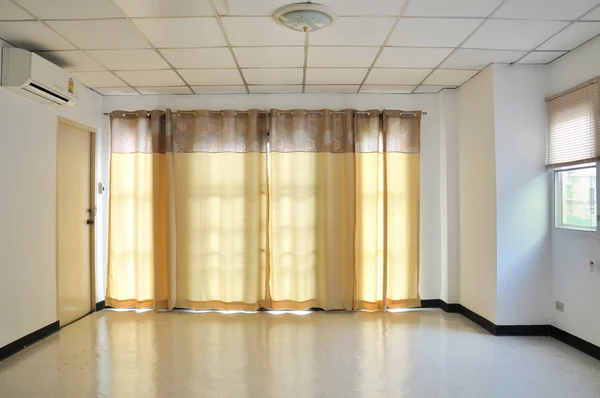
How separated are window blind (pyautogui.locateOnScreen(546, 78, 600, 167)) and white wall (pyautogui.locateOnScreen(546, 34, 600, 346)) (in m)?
0.12

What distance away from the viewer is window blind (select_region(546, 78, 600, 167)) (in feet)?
11.8

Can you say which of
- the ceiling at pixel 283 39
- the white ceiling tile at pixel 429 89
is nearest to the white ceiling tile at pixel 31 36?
the ceiling at pixel 283 39

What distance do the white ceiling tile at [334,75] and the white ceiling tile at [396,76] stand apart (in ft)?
0.39

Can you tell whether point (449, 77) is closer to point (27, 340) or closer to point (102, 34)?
point (102, 34)

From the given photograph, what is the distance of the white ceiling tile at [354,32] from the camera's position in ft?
10.6

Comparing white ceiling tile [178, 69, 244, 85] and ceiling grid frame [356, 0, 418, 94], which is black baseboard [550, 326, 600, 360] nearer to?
ceiling grid frame [356, 0, 418, 94]

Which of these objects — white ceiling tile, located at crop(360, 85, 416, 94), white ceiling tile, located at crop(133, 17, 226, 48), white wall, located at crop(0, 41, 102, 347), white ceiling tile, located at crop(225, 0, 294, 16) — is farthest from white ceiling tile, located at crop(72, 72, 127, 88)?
white ceiling tile, located at crop(360, 85, 416, 94)

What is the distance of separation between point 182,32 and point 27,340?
298 centimetres

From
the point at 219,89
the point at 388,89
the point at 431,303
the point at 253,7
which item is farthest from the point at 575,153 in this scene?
the point at 219,89

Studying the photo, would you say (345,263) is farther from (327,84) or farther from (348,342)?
(327,84)

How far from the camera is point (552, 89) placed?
4.19 m

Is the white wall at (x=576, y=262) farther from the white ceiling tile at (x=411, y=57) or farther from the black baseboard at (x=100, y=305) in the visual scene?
the black baseboard at (x=100, y=305)

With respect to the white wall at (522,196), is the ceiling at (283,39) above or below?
above

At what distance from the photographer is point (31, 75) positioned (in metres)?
3.59
